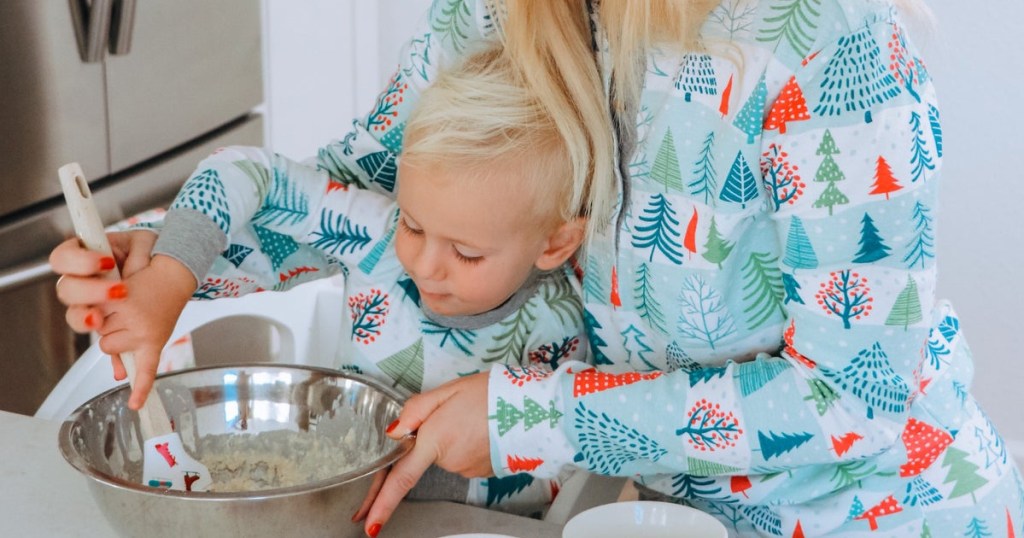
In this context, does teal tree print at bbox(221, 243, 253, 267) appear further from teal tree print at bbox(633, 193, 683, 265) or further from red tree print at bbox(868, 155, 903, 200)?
red tree print at bbox(868, 155, 903, 200)

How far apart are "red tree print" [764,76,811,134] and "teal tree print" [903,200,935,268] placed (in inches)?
4.3

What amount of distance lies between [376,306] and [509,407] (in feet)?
0.80

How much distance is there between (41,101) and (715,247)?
121 cm

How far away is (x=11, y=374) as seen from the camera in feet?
5.70

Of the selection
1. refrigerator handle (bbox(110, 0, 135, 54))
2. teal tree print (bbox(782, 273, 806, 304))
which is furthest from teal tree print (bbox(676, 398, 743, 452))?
refrigerator handle (bbox(110, 0, 135, 54))

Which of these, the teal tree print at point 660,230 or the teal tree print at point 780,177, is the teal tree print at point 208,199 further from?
the teal tree print at point 780,177

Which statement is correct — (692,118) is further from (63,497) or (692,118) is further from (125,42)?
(125,42)

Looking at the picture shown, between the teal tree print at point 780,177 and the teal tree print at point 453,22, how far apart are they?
0.35 meters

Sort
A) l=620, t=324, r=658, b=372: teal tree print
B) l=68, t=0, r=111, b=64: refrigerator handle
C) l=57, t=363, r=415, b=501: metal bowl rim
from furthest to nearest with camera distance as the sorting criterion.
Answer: l=68, t=0, r=111, b=64: refrigerator handle, l=620, t=324, r=658, b=372: teal tree print, l=57, t=363, r=415, b=501: metal bowl rim

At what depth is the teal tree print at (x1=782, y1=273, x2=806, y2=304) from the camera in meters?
0.86

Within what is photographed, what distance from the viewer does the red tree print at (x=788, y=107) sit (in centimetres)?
83

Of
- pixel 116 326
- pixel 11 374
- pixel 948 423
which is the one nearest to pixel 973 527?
pixel 948 423

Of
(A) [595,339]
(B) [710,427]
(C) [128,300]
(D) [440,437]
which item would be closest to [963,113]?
(A) [595,339]

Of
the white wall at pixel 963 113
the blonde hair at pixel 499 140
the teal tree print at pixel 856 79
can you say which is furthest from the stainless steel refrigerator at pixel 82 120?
the teal tree print at pixel 856 79
